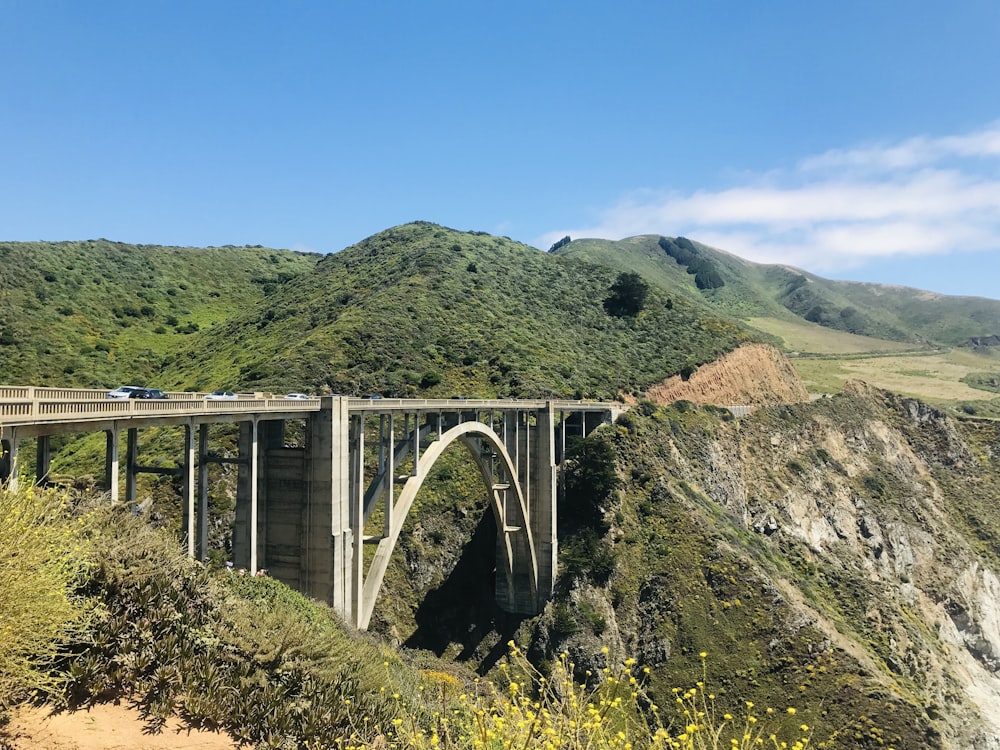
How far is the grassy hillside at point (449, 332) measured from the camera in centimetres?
5897

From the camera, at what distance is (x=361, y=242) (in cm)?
11825

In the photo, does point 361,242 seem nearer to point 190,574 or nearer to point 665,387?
point 665,387

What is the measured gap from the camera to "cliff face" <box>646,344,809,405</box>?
7494 centimetres

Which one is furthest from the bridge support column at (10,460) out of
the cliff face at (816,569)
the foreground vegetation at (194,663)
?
the cliff face at (816,569)

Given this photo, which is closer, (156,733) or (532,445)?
(156,733)

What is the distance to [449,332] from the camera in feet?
230

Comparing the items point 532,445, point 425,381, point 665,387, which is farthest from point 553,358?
point 532,445

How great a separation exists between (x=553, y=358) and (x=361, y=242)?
60586 millimetres

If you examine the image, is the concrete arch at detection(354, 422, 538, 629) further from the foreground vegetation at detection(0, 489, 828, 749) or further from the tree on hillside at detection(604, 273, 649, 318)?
the tree on hillside at detection(604, 273, 649, 318)

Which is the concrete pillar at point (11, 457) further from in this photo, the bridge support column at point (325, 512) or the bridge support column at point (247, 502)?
the bridge support column at point (325, 512)

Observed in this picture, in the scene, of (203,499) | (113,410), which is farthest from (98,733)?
(203,499)

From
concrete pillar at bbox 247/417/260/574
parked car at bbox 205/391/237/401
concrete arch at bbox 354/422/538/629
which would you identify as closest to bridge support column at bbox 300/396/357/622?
parked car at bbox 205/391/237/401

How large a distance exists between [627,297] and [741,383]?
915 inches

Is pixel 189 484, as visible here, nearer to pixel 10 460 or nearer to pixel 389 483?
pixel 10 460
